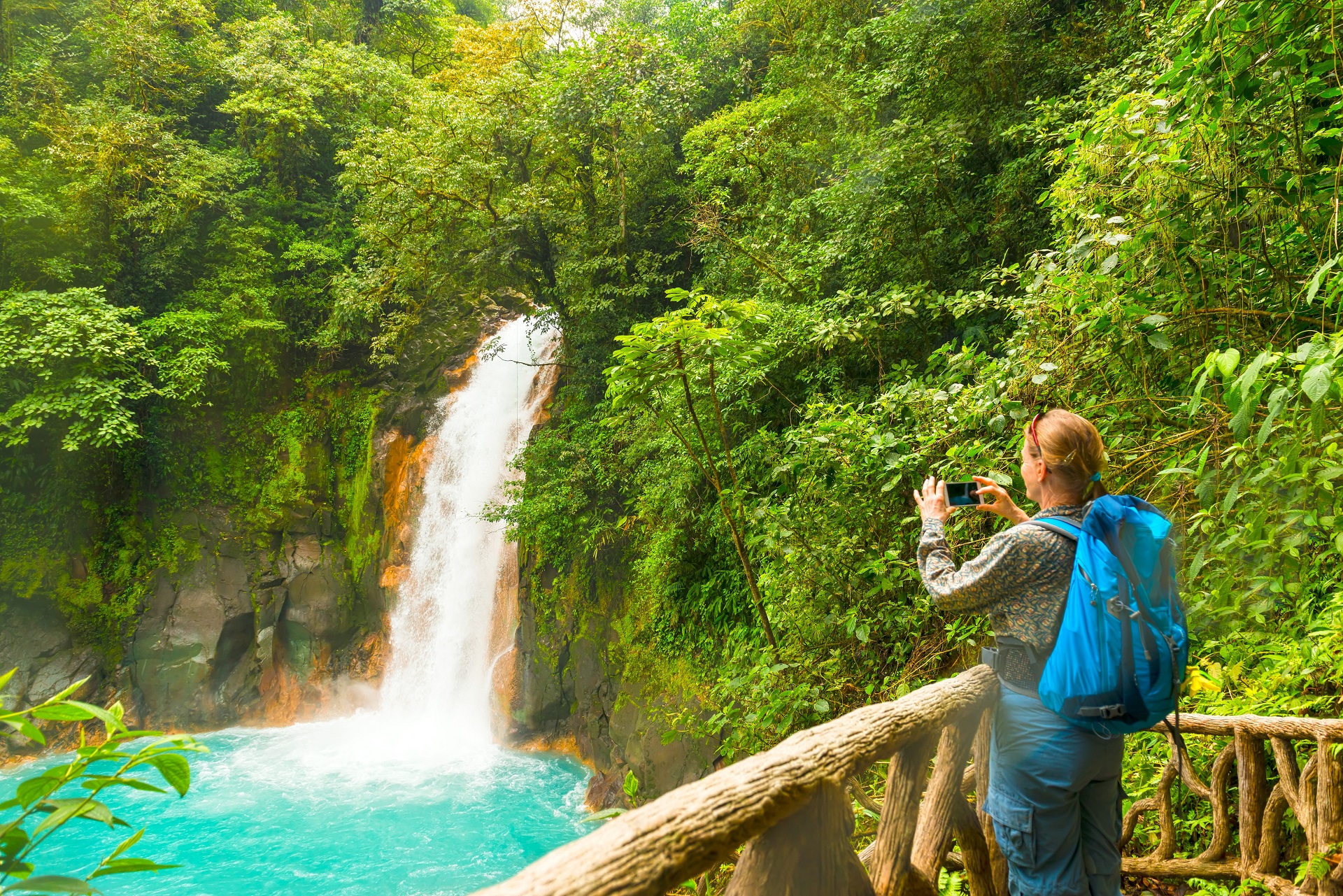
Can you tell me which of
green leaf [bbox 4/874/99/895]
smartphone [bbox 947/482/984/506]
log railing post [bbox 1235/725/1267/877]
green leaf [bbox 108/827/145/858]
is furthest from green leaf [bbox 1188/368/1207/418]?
green leaf [bbox 4/874/99/895]

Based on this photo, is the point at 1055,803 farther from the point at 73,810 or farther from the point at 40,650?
the point at 40,650

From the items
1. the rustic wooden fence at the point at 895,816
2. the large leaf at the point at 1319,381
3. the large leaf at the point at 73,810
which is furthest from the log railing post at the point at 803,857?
the large leaf at the point at 1319,381

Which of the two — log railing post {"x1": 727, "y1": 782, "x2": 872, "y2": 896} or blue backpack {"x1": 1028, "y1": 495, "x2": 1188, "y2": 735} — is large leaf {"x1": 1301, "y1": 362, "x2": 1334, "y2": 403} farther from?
log railing post {"x1": 727, "y1": 782, "x2": 872, "y2": 896}

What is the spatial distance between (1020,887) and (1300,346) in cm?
156

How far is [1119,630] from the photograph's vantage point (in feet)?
4.94

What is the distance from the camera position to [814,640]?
181 inches

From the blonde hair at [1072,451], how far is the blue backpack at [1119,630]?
0.42ft

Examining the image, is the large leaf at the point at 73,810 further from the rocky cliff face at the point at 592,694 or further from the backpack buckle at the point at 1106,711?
the rocky cliff face at the point at 592,694

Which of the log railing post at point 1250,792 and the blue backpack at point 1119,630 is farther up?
the blue backpack at point 1119,630

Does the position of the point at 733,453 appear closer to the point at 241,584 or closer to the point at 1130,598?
the point at 1130,598

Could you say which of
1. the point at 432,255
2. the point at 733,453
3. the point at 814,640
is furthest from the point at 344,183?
the point at 814,640

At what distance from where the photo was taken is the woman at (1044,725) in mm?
1610

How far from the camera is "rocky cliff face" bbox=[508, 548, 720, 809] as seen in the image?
722cm

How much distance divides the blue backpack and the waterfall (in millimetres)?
9802
